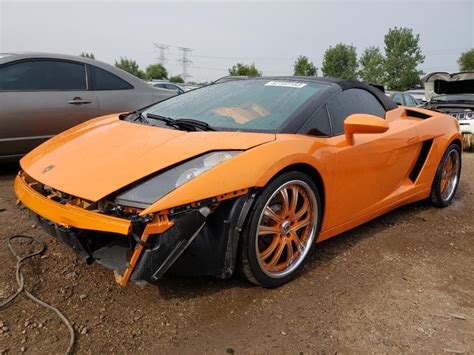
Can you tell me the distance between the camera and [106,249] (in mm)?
1880

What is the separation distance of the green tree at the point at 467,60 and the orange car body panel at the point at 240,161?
193 feet

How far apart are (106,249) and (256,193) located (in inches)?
30.3

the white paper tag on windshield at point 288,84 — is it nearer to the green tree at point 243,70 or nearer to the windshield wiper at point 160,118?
the windshield wiper at point 160,118

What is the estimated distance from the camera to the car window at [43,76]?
12.8 feet

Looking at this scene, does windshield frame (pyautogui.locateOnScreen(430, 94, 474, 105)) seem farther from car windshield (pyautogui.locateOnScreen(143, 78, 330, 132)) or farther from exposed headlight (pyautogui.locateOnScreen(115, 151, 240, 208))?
exposed headlight (pyautogui.locateOnScreen(115, 151, 240, 208))

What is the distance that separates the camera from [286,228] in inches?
89.2

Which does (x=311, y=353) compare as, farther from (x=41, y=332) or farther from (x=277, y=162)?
(x=41, y=332)

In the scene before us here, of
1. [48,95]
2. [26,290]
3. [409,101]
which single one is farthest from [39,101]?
[409,101]

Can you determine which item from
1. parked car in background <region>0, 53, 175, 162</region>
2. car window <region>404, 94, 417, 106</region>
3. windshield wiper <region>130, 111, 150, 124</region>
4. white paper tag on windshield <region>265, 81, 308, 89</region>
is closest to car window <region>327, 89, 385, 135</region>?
white paper tag on windshield <region>265, 81, 308, 89</region>

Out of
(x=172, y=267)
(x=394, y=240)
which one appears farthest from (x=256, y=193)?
(x=394, y=240)

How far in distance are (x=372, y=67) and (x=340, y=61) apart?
3.72m

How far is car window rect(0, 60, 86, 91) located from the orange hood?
6.11 ft

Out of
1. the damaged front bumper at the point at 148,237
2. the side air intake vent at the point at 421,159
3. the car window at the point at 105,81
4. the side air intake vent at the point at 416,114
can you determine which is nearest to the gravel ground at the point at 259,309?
the damaged front bumper at the point at 148,237

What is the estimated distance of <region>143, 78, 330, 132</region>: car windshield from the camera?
2.41 meters
